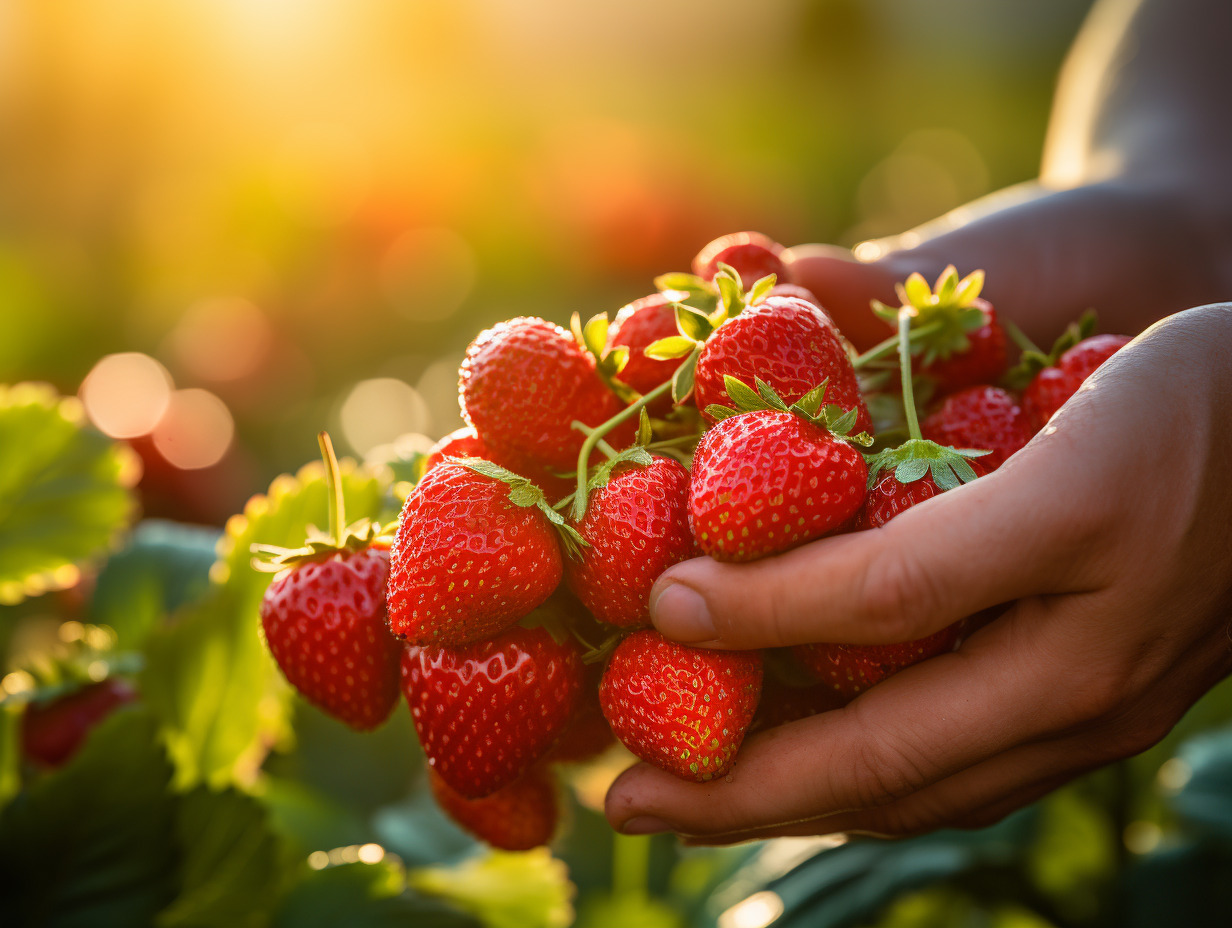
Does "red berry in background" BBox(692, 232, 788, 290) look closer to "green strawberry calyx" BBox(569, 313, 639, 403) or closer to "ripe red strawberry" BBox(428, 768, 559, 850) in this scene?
"green strawberry calyx" BBox(569, 313, 639, 403)

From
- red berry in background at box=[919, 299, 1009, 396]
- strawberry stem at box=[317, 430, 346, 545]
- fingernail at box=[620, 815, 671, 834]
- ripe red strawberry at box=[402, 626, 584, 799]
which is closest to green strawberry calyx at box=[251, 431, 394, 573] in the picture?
strawberry stem at box=[317, 430, 346, 545]

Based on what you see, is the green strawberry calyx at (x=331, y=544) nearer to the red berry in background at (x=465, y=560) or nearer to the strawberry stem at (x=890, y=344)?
the red berry in background at (x=465, y=560)

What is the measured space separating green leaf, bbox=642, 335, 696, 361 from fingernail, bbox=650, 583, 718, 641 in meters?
0.20

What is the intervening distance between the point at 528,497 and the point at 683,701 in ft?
0.63

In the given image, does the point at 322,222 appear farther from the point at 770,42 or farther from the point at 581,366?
the point at 770,42

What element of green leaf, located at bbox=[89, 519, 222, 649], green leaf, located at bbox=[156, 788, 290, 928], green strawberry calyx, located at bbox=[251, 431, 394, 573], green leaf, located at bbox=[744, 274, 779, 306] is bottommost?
green leaf, located at bbox=[156, 788, 290, 928]

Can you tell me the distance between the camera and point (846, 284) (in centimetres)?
111

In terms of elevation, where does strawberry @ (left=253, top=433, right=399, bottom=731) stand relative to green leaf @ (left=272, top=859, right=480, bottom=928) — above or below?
above

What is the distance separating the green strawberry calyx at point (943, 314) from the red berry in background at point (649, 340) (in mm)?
189

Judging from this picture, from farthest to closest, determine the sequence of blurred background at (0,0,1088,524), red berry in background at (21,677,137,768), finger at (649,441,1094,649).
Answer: blurred background at (0,0,1088,524) < red berry in background at (21,677,137,768) < finger at (649,441,1094,649)

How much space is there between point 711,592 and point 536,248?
2.52 metres

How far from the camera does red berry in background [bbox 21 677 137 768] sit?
962 mm

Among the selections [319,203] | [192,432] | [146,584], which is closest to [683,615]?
[146,584]

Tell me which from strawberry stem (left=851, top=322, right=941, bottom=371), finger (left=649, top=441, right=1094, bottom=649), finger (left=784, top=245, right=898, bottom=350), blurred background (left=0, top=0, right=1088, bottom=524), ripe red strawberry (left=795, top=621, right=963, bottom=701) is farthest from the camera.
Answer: blurred background (left=0, top=0, right=1088, bottom=524)
